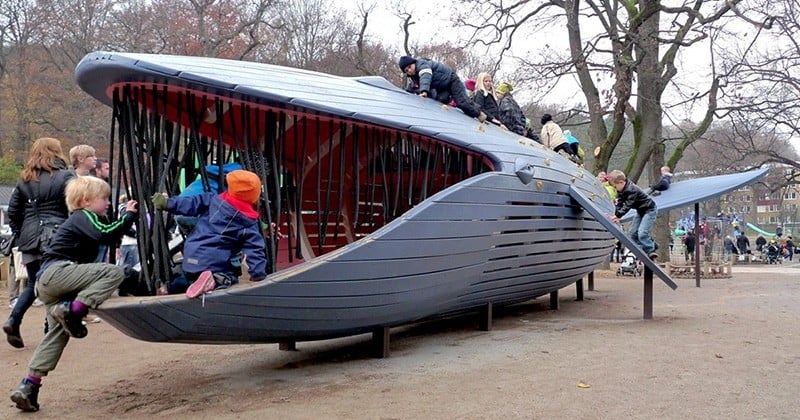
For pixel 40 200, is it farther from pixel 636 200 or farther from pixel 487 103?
pixel 636 200

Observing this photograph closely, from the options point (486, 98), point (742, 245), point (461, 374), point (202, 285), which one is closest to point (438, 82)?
point (486, 98)

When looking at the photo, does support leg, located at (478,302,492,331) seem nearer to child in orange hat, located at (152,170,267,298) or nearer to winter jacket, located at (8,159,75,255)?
child in orange hat, located at (152,170,267,298)

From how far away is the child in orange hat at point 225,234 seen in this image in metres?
4.70

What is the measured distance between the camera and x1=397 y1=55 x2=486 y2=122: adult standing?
7156 mm

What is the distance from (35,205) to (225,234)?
2.74 metres

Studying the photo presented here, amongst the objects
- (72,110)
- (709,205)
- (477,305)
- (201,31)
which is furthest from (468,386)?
(709,205)

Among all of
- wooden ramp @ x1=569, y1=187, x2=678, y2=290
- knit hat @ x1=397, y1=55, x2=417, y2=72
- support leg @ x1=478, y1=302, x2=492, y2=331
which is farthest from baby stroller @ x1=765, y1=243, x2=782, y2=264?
knit hat @ x1=397, y1=55, x2=417, y2=72

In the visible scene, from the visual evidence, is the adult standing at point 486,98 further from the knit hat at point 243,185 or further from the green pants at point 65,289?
the green pants at point 65,289

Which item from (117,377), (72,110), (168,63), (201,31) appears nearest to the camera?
(168,63)

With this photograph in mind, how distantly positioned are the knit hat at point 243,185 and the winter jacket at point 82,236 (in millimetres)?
732

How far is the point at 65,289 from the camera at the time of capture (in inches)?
174

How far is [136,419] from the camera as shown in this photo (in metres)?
4.39

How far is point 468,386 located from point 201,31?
67.8 ft

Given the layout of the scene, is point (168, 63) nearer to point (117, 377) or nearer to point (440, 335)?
point (117, 377)
